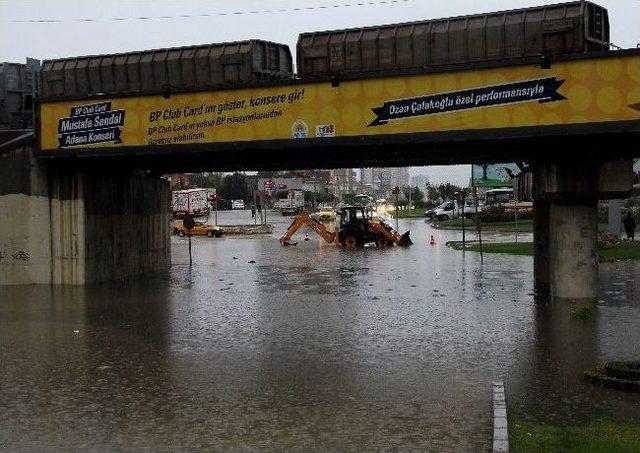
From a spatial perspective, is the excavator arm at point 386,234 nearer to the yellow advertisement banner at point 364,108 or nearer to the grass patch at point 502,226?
the grass patch at point 502,226

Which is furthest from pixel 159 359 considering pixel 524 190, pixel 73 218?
pixel 524 190

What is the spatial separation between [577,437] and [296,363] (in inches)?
210

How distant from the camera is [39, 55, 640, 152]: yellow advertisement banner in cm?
1680

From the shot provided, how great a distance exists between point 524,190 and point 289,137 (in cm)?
923

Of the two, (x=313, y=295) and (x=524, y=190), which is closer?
(x=313, y=295)

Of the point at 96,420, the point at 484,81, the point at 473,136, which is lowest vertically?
the point at 96,420

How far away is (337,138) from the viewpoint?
758 inches

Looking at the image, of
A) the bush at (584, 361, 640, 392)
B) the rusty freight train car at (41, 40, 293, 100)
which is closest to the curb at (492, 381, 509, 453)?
the bush at (584, 361, 640, 392)

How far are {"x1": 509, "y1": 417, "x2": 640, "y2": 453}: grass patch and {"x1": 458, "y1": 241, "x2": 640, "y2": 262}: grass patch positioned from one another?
22.7 m

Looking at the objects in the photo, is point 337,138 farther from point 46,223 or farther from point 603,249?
point 603,249

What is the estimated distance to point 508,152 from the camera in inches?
908

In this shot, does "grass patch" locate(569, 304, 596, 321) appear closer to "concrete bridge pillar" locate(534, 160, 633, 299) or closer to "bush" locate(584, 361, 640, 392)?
"concrete bridge pillar" locate(534, 160, 633, 299)

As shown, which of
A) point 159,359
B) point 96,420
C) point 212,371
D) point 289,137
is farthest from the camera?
point 289,137

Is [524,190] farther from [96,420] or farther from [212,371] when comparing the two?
[96,420]
